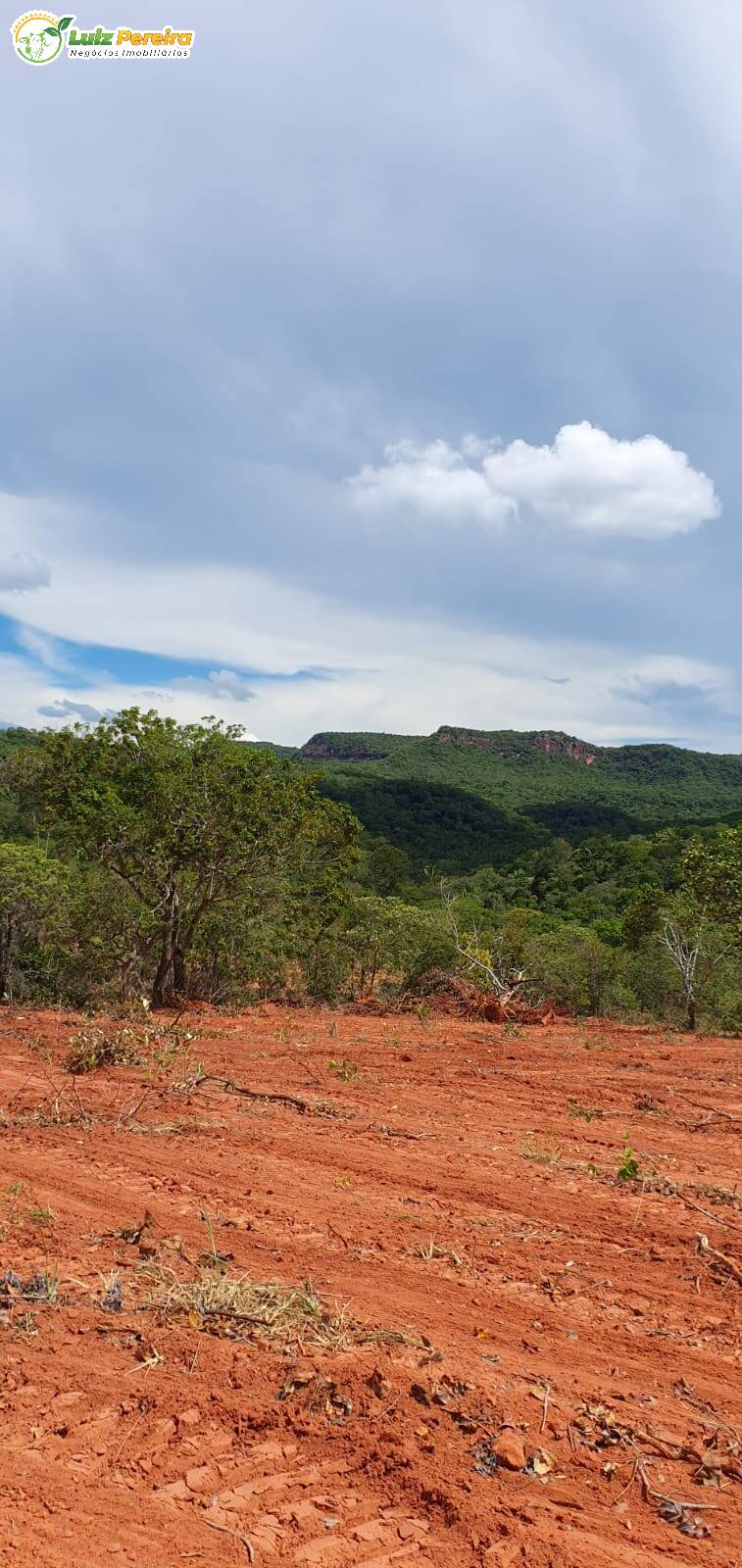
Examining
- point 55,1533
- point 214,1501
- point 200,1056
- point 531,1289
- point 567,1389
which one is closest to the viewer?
point 55,1533

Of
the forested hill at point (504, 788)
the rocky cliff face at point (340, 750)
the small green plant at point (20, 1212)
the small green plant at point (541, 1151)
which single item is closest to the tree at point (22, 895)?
the small green plant at point (20, 1212)

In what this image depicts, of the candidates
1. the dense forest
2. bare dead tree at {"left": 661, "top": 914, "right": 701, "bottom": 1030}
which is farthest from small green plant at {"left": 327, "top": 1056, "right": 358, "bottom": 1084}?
bare dead tree at {"left": 661, "top": 914, "right": 701, "bottom": 1030}

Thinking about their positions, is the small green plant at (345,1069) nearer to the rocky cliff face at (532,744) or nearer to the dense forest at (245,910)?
the dense forest at (245,910)

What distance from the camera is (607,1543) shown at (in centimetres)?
239

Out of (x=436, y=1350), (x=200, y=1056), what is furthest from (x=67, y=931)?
(x=436, y=1350)

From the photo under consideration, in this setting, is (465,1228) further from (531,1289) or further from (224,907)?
(224,907)

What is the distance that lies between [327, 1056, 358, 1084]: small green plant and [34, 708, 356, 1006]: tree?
5036 millimetres

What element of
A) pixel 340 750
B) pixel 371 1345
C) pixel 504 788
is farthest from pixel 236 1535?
pixel 340 750

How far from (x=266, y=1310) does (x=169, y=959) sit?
11.0 m

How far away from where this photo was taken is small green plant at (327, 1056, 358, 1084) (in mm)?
8188

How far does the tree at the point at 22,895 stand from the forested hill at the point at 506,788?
30769 millimetres

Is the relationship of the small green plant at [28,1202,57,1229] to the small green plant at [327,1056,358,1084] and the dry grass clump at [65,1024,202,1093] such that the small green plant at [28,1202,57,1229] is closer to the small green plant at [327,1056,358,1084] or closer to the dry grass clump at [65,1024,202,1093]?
the dry grass clump at [65,1024,202,1093]

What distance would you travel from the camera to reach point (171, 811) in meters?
13.0

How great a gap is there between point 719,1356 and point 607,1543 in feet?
4.09
